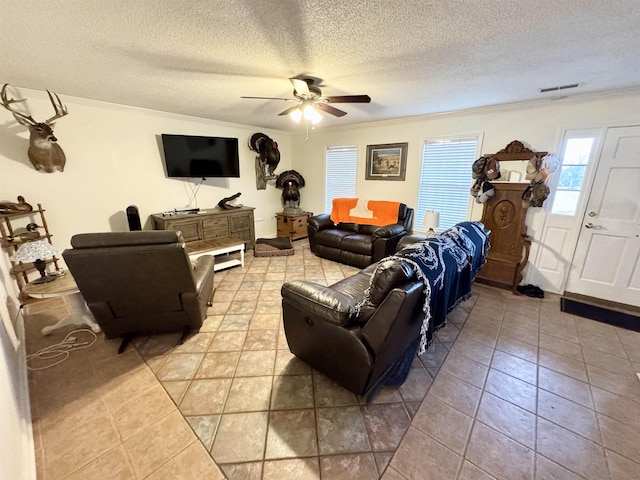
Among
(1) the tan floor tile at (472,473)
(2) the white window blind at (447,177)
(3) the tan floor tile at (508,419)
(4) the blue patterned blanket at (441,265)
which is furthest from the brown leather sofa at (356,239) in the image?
(1) the tan floor tile at (472,473)

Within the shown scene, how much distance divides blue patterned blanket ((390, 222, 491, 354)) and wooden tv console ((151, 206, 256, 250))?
3342 mm

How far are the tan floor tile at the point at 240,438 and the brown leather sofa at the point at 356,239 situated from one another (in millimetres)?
2675

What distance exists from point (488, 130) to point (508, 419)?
3382 mm

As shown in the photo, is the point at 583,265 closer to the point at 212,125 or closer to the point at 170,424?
the point at 170,424

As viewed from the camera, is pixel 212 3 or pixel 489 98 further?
pixel 489 98

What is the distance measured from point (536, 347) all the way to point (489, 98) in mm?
2731

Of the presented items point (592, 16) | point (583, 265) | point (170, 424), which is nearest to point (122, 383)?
point (170, 424)

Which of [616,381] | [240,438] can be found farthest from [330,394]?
[616,381]

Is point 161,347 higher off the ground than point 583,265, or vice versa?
point 583,265

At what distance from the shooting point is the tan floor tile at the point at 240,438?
4.41ft

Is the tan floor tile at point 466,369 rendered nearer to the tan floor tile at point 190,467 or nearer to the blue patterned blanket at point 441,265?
the blue patterned blanket at point 441,265

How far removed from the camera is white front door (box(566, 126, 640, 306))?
8.69 ft

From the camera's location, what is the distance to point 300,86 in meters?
2.27

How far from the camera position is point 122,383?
5.87ft
